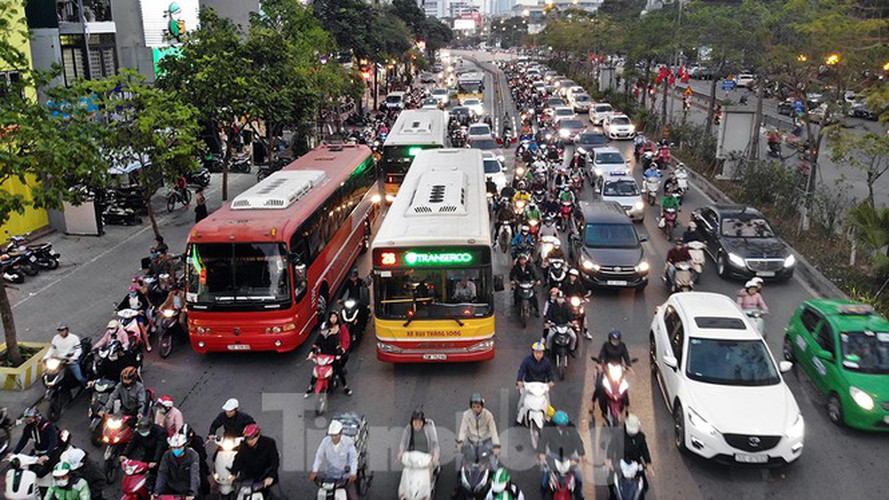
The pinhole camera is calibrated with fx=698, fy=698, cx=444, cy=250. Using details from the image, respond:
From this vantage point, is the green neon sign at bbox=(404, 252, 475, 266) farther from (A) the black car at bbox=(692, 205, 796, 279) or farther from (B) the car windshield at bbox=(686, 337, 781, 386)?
(A) the black car at bbox=(692, 205, 796, 279)

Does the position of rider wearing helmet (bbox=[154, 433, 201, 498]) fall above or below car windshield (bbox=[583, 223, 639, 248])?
below

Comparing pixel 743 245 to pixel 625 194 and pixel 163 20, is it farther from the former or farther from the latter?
pixel 163 20

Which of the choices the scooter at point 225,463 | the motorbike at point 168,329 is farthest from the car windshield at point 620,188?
the scooter at point 225,463

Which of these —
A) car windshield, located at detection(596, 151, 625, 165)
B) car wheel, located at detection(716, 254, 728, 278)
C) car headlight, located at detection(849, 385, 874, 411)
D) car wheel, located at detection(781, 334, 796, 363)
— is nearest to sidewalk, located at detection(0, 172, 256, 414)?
car headlight, located at detection(849, 385, 874, 411)

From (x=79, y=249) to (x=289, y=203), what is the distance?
1106cm

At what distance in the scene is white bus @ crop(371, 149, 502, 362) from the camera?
1219 centimetres

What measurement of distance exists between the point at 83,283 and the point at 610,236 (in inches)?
557

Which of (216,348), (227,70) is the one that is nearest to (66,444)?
(216,348)

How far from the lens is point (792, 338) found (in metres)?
13.2

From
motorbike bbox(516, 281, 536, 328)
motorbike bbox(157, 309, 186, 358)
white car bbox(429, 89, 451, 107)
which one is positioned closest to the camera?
motorbike bbox(157, 309, 186, 358)

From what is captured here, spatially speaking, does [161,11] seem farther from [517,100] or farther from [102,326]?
[517,100]

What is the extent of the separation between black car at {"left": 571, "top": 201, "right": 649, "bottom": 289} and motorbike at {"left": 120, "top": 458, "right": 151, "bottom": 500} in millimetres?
11210

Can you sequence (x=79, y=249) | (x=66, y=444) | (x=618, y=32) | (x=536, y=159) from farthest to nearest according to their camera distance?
(x=618, y=32) < (x=536, y=159) < (x=79, y=249) < (x=66, y=444)

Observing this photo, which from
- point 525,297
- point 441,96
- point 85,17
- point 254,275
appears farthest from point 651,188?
point 441,96
